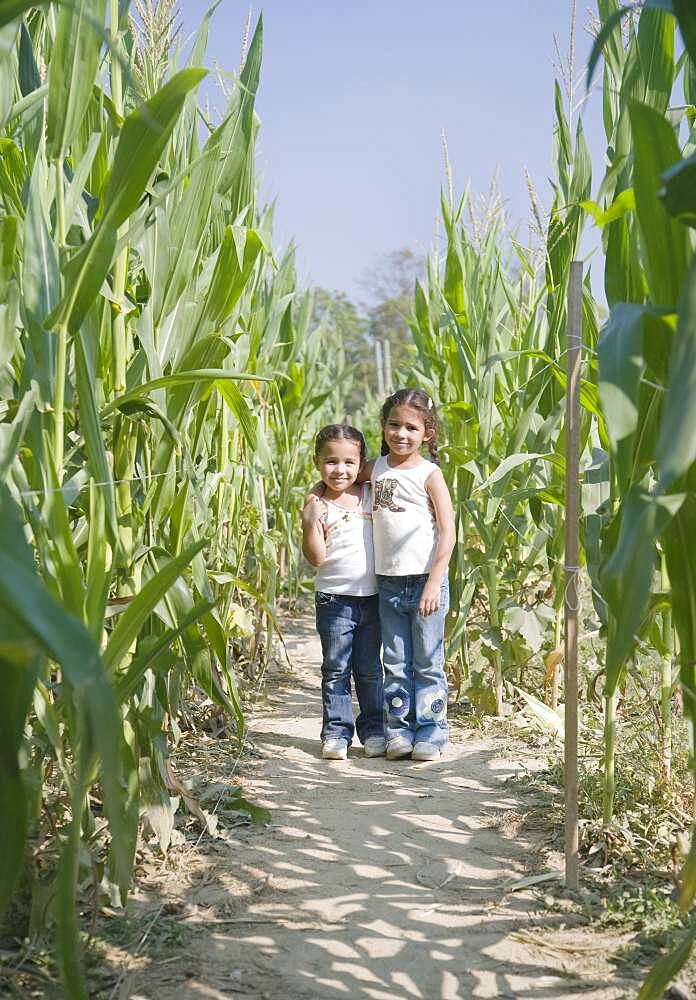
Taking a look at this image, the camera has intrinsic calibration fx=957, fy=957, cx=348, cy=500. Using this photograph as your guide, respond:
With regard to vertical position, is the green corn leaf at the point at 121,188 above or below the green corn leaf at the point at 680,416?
above

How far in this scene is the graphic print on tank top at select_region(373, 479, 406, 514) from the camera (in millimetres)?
3022

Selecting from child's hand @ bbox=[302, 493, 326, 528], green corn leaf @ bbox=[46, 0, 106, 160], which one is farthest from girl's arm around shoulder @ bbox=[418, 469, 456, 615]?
green corn leaf @ bbox=[46, 0, 106, 160]

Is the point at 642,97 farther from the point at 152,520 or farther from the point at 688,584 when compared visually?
the point at 152,520

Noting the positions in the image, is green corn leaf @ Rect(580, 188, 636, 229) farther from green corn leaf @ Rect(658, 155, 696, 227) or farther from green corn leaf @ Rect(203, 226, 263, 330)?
green corn leaf @ Rect(203, 226, 263, 330)

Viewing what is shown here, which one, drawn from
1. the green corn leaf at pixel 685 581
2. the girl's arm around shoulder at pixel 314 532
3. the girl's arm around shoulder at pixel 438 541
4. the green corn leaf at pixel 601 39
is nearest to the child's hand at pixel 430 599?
the girl's arm around shoulder at pixel 438 541

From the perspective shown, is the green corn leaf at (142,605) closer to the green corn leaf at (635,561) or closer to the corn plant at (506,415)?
the green corn leaf at (635,561)

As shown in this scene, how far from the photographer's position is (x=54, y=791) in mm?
2012

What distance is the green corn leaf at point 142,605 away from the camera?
1.26m

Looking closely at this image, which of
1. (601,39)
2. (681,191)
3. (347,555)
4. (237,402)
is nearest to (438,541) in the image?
(347,555)

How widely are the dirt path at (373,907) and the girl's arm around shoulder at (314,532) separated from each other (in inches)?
27.1

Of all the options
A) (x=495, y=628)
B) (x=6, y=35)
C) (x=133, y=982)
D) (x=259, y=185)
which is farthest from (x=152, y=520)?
(x=259, y=185)

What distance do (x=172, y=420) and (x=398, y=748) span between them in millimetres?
1468

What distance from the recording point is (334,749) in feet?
9.45

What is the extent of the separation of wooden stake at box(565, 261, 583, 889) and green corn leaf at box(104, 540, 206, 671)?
877mm
